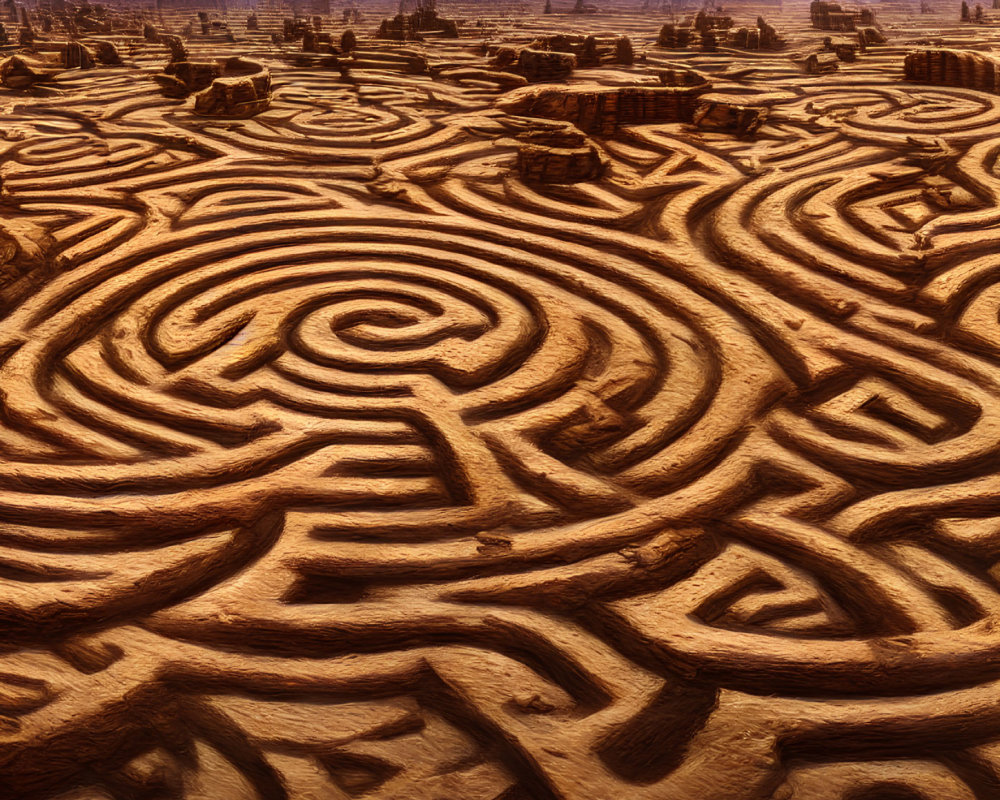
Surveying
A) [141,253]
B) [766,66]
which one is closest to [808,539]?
[141,253]

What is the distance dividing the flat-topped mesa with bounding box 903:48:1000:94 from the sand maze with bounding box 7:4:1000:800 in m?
2.36

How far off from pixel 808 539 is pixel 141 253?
2459 millimetres

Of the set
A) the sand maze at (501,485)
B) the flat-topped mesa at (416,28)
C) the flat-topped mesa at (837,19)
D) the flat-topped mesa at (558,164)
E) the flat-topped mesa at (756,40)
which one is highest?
the flat-topped mesa at (837,19)

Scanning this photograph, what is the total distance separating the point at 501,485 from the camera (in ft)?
6.06

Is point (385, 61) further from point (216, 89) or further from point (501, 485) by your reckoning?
point (501, 485)

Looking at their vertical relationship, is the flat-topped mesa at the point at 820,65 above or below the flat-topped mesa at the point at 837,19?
below

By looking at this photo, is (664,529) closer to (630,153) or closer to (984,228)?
(984,228)

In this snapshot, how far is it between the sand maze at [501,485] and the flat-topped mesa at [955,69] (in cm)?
236

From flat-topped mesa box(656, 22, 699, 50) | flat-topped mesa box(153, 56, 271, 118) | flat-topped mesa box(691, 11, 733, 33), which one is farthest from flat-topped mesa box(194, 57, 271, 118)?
flat-topped mesa box(691, 11, 733, 33)

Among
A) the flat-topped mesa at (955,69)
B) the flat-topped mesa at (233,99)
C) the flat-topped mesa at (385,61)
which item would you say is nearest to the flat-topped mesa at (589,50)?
the flat-topped mesa at (385,61)

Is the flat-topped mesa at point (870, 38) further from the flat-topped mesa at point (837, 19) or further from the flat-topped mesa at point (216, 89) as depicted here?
the flat-topped mesa at point (216, 89)

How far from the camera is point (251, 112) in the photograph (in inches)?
195

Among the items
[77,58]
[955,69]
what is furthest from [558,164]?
[77,58]

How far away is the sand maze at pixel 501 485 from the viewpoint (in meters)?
1.30
